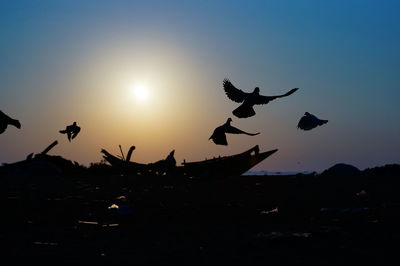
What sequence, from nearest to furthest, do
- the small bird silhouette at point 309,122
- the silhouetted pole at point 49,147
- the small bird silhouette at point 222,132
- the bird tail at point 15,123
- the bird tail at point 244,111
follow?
the bird tail at point 244,111 < the bird tail at point 15,123 < the small bird silhouette at point 309,122 < the small bird silhouette at point 222,132 < the silhouetted pole at point 49,147

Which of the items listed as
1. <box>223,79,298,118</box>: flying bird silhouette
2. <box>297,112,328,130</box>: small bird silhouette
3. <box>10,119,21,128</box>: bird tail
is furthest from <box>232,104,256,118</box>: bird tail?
<box>10,119,21,128</box>: bird tail

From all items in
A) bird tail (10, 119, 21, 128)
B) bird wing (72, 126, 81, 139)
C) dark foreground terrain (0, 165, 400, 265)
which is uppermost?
bird wing (72, 126, 81, 139)

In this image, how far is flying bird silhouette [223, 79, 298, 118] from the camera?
17231 mm

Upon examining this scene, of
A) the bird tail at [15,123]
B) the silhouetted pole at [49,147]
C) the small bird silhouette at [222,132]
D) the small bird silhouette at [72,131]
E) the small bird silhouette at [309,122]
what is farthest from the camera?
the silhouetted pole at [49,147]

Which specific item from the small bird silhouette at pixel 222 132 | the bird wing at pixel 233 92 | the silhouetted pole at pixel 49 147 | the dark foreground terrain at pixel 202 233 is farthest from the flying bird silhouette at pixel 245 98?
the silhouetted pole at pixel 49 147

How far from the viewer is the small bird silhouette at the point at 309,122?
63.9 feet

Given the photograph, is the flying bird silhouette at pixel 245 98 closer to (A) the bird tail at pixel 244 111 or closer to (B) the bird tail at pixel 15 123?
(A) the bird tail at pixel 244 111

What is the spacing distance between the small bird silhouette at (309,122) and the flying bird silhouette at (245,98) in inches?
112

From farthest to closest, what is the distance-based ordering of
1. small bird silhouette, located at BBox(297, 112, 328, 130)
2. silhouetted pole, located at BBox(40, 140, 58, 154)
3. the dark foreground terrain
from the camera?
silhouetted pole, located at BBox(40, 140, 58, 154), small bird silhouette, located at BBox(297, 112, 328, 130), the dark foreground terrain

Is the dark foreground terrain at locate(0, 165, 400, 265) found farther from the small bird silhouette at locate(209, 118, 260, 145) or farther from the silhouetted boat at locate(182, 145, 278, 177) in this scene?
the silhouetted boat at locate(182, 145, 278, 177)

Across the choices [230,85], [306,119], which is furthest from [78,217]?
[306,119]

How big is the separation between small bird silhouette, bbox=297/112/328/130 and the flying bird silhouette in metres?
2.85

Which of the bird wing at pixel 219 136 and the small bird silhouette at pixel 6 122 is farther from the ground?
the small bird silhouette at pixel 6 122

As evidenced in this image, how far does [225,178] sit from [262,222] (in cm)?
1739
